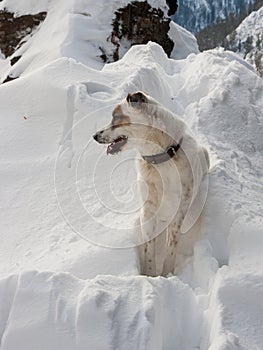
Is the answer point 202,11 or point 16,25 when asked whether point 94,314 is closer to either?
point 16,25

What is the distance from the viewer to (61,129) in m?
5.17

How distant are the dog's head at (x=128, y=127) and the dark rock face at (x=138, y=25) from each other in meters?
9.18

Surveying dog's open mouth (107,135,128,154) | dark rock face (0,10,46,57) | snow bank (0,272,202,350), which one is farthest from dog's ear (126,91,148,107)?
dark rock face (0,10,46,57)

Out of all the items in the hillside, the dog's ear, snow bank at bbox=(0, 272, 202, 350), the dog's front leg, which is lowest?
the hillside

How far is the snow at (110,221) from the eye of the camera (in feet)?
8.04

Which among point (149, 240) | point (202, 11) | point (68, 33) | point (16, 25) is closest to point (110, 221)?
point (149, 240)

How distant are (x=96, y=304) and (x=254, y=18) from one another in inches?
4349

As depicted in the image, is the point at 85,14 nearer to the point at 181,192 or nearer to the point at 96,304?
the point at 181,192

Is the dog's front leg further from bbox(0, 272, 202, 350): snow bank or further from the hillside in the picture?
the hillside

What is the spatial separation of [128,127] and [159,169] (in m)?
0.35

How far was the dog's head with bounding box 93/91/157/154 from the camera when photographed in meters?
3.20

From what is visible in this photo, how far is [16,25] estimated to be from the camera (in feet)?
45.0

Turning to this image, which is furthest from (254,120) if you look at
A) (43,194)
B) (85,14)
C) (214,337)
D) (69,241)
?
(85,14)

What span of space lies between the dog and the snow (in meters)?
0.18
